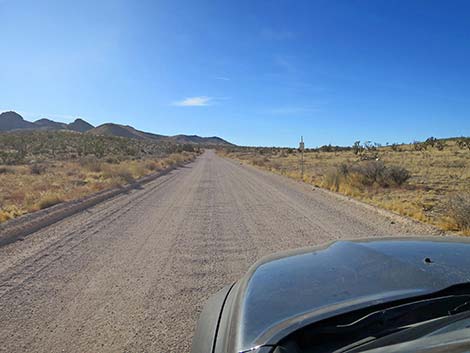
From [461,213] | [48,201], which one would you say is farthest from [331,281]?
[48,201]

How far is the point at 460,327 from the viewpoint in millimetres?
1580

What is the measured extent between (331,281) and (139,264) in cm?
471

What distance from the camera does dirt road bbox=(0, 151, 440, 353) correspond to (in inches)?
156

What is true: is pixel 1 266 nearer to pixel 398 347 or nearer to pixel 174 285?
pixel 174 285

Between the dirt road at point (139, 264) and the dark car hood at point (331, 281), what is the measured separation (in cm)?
175

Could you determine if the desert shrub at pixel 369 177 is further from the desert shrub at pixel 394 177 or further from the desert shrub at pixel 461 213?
the desert shrub at pixel 461 213

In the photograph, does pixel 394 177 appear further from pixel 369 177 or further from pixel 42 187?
pixel 42 187

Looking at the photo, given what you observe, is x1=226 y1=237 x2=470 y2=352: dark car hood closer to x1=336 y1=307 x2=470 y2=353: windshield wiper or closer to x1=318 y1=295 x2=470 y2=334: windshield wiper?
x1=318 y1=295 x2=470 y2=334: windshield wiper

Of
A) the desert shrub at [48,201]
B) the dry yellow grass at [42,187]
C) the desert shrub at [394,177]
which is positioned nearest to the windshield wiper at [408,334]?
the dry yellow grass at [42,187]

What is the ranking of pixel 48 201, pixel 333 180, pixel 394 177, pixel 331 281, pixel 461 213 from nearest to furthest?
1. pixel 331 281
2. pixel 461 213
3. pixel 48 201
4. pixel 394 177
5. pixel 333 180

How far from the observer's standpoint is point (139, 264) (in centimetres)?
628

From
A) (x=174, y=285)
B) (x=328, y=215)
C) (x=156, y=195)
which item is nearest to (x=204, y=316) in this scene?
(x=174, y=285)

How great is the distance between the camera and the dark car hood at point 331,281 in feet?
5.87

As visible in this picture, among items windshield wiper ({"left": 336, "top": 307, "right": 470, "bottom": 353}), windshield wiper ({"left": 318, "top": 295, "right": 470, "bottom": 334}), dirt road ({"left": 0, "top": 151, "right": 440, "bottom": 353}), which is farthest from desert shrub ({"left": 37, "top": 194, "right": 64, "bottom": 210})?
windshield wiper ({"left": 336, "top": 307, "right": 470, "bottom": 353})
